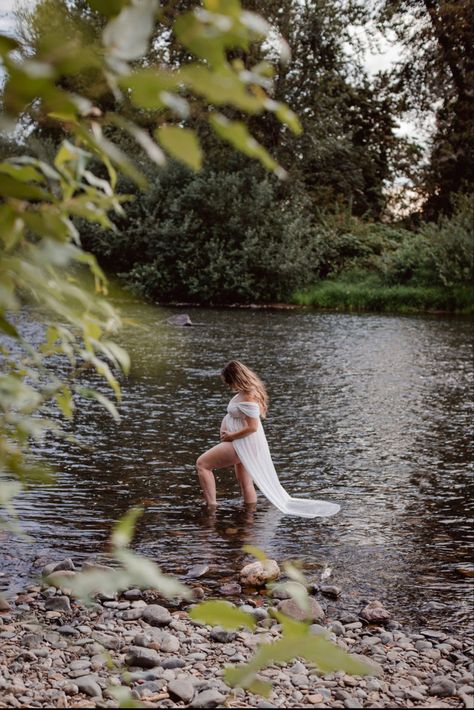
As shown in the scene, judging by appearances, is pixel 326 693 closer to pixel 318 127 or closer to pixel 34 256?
pixel 34 256

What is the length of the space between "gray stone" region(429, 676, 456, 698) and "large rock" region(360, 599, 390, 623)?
3.55ft

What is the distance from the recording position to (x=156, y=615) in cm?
534

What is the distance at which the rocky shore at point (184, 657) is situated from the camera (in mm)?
4156

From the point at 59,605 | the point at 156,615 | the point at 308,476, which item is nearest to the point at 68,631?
the point at 59,605

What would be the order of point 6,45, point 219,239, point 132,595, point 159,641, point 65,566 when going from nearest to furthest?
point 6,45 → point 159,641 → point 132,595 → point 65,566 → point 219,239

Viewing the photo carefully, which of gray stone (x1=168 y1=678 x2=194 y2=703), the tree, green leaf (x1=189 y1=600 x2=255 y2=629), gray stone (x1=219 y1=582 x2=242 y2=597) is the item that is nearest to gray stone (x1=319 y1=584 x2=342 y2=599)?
gray stone (x1=219 y1=582 x2=242 y2=597)

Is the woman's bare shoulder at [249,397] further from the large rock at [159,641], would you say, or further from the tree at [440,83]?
the tree at [440,83]

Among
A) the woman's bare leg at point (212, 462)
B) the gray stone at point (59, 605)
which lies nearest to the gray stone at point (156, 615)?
the gray stone at point (59, 605)

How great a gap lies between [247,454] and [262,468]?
0.70ft

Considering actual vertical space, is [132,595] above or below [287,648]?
below

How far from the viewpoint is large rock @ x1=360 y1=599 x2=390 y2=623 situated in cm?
557

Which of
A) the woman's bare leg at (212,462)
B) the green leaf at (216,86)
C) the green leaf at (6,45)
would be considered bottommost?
the woman's bare leg at (212,462)

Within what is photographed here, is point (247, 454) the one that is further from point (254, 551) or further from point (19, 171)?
point (19, 171)

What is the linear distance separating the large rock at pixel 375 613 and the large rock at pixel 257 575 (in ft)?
2.67
